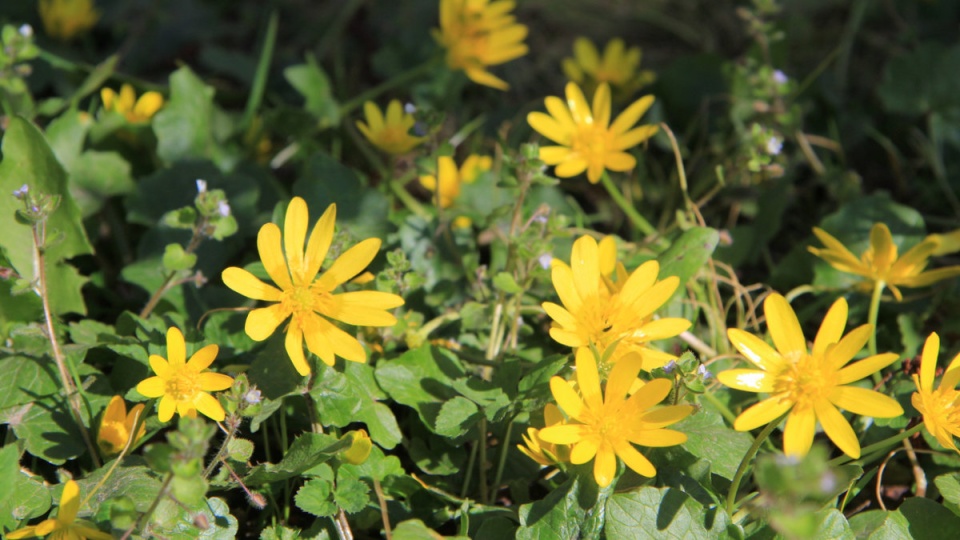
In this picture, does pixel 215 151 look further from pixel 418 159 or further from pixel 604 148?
pixel 604 148

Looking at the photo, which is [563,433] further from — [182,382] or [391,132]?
[391,132]

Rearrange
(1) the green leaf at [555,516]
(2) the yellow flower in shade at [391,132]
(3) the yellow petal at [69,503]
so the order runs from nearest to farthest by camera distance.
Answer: (3) the yellow petal at [69,503] < (1) the green leaf at [555,516] < (2) the yellow flower in shade at [391,132]

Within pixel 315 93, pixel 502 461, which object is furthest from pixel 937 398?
pixel 315 93

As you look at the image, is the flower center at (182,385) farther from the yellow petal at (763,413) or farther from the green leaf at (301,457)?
the yellow petal at (763,413)

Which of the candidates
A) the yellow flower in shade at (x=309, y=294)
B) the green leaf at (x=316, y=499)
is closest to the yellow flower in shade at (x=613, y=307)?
the yellow flower in shade at (x=309, y=294)

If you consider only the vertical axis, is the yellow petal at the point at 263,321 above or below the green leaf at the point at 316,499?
above

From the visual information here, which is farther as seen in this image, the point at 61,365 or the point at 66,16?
the point at 66,16

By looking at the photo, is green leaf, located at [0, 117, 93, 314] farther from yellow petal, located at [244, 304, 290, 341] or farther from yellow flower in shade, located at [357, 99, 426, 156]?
yellow flower in shade, located at [357, 99, 426, 156]

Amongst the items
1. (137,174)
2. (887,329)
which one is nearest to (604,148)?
(887,329)
